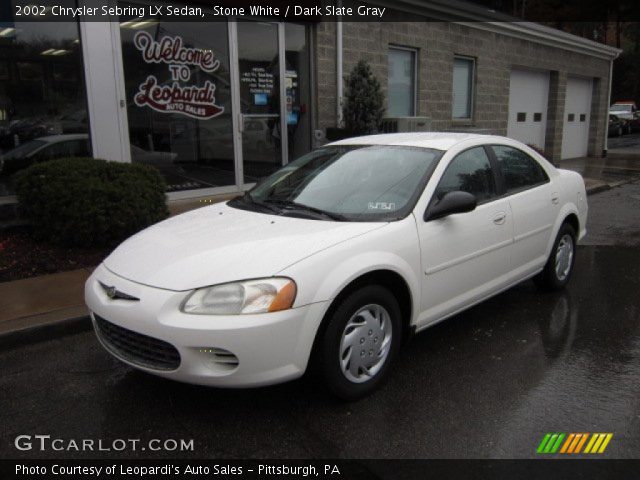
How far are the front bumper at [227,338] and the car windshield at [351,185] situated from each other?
93 centimetres

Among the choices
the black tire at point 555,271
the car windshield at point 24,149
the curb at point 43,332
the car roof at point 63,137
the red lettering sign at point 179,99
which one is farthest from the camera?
the red lettering sign at point 179,99

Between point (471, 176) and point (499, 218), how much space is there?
0.38 m

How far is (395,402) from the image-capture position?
3252 millimetres

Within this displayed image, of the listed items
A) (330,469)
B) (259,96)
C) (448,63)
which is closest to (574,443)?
(330,469)

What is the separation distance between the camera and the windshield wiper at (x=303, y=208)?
11.5 feet

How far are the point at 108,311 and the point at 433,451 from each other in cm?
188

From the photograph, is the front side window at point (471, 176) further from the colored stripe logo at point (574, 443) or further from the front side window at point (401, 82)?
the front side window at point (401, 82)

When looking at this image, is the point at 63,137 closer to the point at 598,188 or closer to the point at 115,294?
the point at 115,294

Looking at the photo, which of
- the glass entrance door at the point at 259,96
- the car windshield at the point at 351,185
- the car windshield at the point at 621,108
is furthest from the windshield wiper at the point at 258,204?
the car windshield at the point at 621,108

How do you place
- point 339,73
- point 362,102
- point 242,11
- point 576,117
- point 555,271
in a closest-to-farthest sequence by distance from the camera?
1. point 555,271
2. point 242,11
3. point 362,102
4. point 339,73
5. point 576,117

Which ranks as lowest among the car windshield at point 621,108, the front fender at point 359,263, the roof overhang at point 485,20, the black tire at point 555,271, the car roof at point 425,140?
the black tire at point 555,271

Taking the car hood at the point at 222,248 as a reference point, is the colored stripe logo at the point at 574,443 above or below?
below

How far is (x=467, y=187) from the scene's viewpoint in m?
4.05

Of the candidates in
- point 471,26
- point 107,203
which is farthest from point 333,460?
point 471,26
